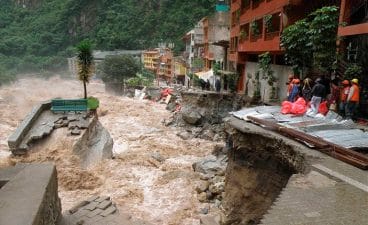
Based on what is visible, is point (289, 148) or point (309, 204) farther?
point (289, 148)

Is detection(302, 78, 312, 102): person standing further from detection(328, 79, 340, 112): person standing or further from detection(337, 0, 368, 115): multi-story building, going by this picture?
detection(337, 0, 368, 115): multi-story building

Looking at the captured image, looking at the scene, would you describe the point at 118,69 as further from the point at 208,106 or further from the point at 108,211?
the point at 108,211

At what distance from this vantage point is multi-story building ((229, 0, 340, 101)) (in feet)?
64.7

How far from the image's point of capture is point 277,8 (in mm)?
20984

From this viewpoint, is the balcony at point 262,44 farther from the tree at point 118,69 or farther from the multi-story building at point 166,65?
the multi-story building at point 166,65

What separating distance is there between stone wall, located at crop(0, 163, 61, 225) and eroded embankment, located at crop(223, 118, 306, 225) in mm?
5494

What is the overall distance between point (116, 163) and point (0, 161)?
545cm

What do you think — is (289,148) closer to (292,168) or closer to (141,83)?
(292,168)

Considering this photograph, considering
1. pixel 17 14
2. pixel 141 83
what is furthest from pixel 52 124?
pixel 17 14

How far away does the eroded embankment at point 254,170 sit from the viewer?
9.93 m

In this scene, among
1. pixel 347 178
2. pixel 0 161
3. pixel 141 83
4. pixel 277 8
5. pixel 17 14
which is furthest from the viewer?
pixel 17 14

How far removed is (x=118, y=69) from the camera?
56.1m

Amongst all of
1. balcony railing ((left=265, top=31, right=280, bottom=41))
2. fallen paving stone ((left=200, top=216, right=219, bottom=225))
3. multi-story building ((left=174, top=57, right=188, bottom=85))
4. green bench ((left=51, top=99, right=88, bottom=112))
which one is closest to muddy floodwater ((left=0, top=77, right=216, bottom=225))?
fallen paving stone ((left=200, top=216, right=219, bottom=225))

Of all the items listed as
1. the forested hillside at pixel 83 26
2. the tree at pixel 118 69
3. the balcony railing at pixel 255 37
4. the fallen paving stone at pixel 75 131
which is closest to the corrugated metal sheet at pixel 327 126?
the fallen paving stone at pixel 75 131
